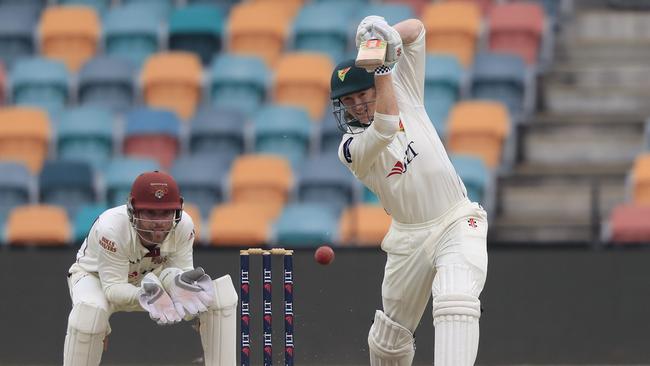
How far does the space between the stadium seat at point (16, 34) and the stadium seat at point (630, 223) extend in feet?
A: 19.4

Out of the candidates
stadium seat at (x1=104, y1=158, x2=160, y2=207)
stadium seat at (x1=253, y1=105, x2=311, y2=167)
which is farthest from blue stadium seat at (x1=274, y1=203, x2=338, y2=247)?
stadium seat at (x1=104, y1=158, x2=160, y2=207)

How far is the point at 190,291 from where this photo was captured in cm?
664

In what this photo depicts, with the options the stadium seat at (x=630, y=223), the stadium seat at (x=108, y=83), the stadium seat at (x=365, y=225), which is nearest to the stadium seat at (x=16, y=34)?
the stadium seat at (x=108, y=83)

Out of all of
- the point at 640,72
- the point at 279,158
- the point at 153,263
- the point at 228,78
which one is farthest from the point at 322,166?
the point at 153,263

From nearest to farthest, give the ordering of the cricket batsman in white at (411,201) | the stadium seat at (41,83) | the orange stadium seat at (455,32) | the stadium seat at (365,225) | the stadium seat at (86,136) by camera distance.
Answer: the cricket batsman in white at (411,201) → the stadium seat at (365,225) → the stadium seat at (86,136) → the orange stadium seat at (455,32) → the stadium seat at (41,83)

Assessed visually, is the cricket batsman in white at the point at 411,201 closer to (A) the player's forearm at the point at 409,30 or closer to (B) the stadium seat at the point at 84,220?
(A) the player's forearm at the point at 409,30

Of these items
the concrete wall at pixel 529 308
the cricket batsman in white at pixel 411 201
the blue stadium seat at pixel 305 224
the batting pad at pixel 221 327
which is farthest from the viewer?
the blue stadium seat at pixel 305 224

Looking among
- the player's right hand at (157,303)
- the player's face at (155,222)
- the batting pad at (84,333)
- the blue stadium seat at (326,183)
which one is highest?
the blue stadium seat at (326,183)

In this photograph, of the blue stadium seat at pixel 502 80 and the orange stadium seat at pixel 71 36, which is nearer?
the blue stadium seat at pixel 502 80

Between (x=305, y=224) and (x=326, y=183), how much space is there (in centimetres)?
61

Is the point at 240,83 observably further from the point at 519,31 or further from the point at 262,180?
the point at 519,31

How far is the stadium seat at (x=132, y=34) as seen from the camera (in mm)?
13617

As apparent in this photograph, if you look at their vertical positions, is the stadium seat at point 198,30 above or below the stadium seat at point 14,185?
above

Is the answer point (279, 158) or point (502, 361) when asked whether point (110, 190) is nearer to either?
point (279, 158)
